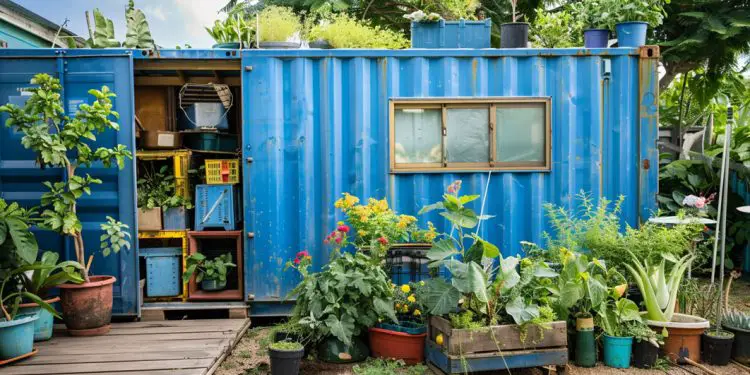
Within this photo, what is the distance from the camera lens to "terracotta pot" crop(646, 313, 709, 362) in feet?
17.2

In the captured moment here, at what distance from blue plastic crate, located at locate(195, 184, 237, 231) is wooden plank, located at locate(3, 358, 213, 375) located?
207 cm

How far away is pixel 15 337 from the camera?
493 centimetres

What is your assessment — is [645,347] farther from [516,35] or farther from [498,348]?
[516,35]

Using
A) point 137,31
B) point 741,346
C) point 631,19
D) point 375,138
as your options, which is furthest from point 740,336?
point 137,31

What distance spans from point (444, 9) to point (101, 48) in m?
5.07

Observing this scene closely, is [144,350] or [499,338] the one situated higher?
[499,338]

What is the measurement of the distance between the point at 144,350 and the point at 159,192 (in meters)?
2.12

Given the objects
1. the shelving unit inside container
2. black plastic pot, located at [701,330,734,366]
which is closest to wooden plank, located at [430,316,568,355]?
black plastic pot, located at [701,330,734,366]

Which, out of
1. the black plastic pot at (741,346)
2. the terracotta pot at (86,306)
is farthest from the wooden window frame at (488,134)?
the terracotta pot at (86,306)

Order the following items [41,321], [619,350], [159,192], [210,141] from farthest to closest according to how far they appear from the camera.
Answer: [210,141]
[159,192]
[41,321]
[619,350]

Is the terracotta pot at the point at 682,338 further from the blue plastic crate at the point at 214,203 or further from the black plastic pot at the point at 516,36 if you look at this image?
the blue plastic crate at the point at 214,203

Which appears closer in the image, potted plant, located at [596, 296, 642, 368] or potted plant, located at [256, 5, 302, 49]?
potted plant, located at [596, 296, 642, 368]

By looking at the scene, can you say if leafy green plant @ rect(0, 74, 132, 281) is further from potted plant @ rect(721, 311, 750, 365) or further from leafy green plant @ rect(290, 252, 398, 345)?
potted plant @ rect(721, 311, 750, 365)

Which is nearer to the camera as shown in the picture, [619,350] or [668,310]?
[619,350]
